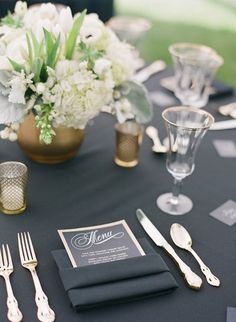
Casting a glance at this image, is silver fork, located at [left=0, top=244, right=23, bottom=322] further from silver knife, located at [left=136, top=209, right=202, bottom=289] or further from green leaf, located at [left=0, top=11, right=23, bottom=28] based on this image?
green leaf, located at [left=0, top=11, right=23, bottom=28]

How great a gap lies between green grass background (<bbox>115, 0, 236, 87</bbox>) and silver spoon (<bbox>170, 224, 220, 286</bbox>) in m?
3.27

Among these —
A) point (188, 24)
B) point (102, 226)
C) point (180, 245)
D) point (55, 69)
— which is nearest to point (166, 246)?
point (180, 245)

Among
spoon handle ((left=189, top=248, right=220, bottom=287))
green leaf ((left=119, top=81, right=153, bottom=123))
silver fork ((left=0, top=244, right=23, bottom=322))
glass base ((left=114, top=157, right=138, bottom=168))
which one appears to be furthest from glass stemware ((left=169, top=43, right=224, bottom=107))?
silver fork ((left=0, top=244, right=23, bottom=322))

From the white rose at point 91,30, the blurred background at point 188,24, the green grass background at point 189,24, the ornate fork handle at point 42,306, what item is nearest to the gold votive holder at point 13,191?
the ornate fork handle at point 42,306

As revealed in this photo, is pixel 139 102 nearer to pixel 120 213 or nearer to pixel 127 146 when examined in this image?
pixel 127 146

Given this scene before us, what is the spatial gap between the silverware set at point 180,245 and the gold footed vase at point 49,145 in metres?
0.28

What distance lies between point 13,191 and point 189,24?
4.74 metres

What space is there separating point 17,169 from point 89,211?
0.20 meters

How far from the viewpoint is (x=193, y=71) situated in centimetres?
160

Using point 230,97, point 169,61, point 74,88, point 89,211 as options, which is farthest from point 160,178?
point 169,61

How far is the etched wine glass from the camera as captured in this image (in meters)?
1.11

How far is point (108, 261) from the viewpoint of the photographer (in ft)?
3.16

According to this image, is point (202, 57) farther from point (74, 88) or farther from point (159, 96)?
point (74, 88)

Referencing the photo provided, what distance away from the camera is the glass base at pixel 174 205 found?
1168mm
